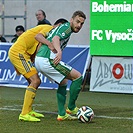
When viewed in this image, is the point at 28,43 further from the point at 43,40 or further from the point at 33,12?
the point at 33,12

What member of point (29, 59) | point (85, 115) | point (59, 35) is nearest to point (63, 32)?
point (59, 35)

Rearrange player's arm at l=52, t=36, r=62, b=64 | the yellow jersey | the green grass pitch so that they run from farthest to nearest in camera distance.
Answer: the yellow jersey < player's arm at l=52, t=36, r=62, b=64 < the green grass pitch

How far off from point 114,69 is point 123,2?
172cm

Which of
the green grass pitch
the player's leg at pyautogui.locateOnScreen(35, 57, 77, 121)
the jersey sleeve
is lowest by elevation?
the green grass pitch

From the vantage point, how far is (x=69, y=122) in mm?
9984

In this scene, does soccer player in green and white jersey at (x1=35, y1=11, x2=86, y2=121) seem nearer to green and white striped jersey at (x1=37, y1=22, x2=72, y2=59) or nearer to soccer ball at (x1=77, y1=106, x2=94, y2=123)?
green and white striped jersey at (x1=37, y1=22, x2=72, y2=59)

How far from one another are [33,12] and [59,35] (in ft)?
30.0

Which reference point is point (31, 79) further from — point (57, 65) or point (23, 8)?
point (23, 8)

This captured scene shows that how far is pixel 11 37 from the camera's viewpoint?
19.2 m

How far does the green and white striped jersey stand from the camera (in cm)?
988

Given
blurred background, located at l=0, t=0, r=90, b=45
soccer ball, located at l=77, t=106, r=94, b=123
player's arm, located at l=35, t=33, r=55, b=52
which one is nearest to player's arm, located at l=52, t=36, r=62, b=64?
player's arm, located at l=35, t=33, r=55, b=52

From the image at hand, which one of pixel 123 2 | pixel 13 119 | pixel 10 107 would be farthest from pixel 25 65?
pixel 123 2

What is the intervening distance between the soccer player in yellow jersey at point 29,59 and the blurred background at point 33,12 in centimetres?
740

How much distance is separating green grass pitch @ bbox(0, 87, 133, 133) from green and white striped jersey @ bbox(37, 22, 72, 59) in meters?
1.14
